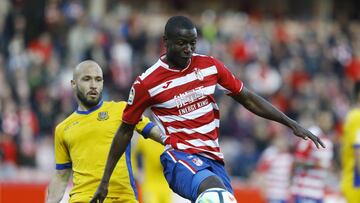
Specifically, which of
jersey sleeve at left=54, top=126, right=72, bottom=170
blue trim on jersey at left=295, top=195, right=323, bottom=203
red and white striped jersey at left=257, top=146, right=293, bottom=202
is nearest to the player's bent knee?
jersey sleeve at left=54, top=126, right=72, bottom=170

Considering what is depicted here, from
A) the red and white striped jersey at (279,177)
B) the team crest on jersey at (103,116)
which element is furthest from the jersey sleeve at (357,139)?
the red and white striped jersey at (279,177)

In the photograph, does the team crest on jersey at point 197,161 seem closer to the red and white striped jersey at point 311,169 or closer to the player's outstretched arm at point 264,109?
the player's outstretched arm at point 264,109

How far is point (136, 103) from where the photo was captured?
822 centimetres

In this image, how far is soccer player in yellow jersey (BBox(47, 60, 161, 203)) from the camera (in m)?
8.87

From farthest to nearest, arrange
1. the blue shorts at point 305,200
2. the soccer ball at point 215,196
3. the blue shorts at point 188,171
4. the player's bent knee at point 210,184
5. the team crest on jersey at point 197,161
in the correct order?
the blue shorts at point 305,200 → the team crest on jersey at point 197,161 → the blue shorts at point 188,171 → the player's bent knee at point 210,184 → the soccer ball at point 215,196

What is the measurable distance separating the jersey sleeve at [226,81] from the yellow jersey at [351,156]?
10.7 ft

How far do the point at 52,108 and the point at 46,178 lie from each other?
2.09 metres

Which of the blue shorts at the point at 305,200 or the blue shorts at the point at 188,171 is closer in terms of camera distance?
the blue shorts at the point at 188,171

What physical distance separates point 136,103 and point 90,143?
0.89 metres

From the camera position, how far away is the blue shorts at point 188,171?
7.93 metres

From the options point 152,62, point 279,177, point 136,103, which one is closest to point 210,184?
point 136,103

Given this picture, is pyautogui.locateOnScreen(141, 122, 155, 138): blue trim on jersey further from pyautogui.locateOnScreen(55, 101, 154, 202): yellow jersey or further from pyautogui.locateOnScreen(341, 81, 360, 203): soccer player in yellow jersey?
pyautogui.locateOnScreen(341, 81, 360, 203): soccer player in yellow jersey

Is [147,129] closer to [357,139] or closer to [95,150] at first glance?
[95,150]

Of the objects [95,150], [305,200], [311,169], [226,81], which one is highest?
[226,81]
